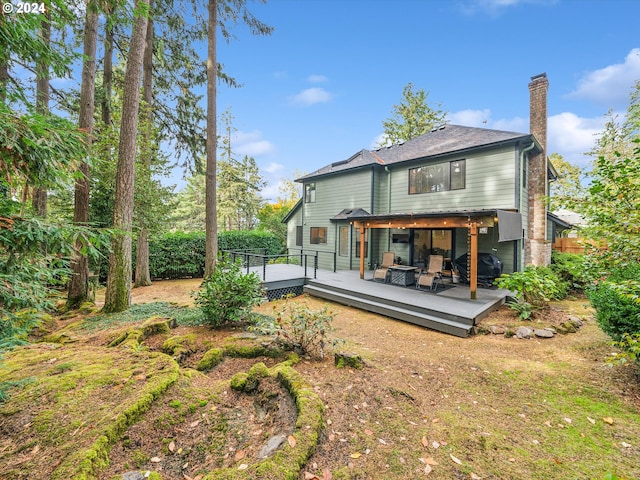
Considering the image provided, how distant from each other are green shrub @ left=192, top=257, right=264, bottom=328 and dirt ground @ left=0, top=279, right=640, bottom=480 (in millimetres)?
475

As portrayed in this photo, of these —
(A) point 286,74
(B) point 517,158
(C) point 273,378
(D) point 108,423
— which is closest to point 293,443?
(C) point 273,378

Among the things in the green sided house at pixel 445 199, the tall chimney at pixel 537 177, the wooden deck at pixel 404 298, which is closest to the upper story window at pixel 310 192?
the green sided house at pixel 445 199

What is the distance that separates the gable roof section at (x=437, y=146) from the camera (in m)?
8.92

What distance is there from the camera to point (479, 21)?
10992mm

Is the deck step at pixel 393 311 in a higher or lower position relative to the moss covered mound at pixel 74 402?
lower

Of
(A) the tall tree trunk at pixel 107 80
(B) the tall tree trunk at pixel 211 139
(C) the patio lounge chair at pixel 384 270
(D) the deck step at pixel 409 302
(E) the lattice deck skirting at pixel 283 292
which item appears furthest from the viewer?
(C) the patio lounge chair at pixel 384 270

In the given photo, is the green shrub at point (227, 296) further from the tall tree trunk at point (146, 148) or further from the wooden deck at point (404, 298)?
the tall tree trunk at point (146, 148)

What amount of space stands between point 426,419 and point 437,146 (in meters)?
10.4

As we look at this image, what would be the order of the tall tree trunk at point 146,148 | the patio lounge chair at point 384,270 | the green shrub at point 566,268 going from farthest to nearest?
the patio lounge chair at point 384,270 < the tall tree trunk at point 146,148 < the green shrub at point 566,268

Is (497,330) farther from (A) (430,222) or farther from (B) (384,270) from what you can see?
(B) (384,270)

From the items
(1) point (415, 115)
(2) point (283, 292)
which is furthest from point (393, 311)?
(1) point (415, 115)

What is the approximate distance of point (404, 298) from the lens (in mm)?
7340

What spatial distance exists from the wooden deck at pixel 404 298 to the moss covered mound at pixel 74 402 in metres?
5.30

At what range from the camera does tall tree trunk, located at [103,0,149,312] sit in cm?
616
